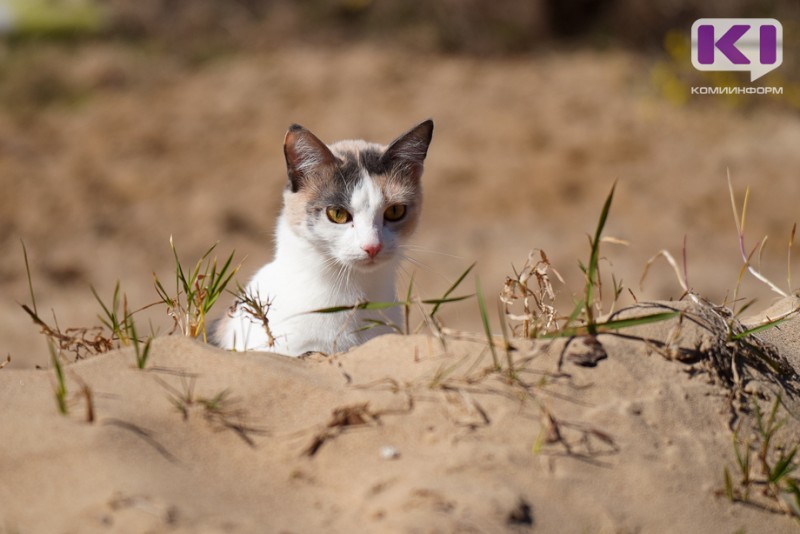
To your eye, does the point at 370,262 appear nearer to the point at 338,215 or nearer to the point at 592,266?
the point at 338,215

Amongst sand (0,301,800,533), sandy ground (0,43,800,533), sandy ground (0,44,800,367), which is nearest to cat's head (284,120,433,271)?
sandy ground (0,43,800,533)

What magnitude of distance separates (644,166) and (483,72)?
2.52 meters

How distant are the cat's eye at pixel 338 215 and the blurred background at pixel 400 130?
159 inches

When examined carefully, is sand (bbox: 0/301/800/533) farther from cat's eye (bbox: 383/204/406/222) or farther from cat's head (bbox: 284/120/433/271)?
cat's eye (bbox: 383/204/406/222)

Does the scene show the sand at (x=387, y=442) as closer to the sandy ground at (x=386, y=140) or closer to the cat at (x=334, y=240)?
the cat at (x=334, y=240)

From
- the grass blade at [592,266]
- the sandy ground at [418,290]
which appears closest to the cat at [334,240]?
the sandy ground at [418,290]

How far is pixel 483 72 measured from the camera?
36.4 feet

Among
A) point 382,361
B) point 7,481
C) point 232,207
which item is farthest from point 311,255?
point 232,207

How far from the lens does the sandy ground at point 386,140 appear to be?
8562 mm

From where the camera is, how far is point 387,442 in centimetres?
205

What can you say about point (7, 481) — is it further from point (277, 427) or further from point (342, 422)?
point (342, 422)

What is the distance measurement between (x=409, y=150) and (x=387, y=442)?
1905mm

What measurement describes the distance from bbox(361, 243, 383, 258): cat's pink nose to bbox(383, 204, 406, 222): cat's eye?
9.8 inches

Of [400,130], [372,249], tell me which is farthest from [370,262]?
[400,130]
